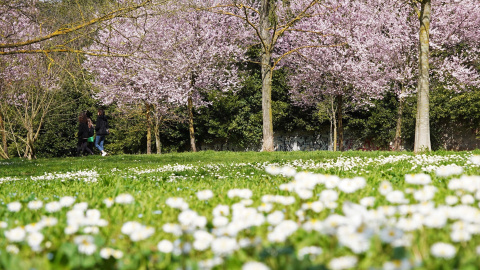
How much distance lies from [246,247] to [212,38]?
1988cm

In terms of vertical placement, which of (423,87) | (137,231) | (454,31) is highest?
(454,31)

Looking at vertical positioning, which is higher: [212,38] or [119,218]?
[212,38]

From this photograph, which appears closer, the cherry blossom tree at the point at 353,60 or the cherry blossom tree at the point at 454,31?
the cherry blossom tree at the point at 454,31

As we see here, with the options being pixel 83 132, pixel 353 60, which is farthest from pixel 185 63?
pixel 353 60

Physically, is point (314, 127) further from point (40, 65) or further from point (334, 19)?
point (40, 65)

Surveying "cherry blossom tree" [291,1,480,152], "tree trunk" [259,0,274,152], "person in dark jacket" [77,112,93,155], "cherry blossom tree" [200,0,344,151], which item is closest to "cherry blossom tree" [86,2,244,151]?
"cherry blossom tree" [200,0,344,151]

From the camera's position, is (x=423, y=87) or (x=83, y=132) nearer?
(x=423, y=87)

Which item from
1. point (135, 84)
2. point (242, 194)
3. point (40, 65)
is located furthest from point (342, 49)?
point (242, 194)

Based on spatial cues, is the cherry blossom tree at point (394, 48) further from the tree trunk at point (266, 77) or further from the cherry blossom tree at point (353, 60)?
the tree trunk at point (266, 77)

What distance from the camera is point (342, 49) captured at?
19672mm

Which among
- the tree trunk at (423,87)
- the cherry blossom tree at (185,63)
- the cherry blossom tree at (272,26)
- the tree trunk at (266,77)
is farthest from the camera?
the cherry blossom tree at (185,63)

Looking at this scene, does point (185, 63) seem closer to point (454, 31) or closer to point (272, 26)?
point (272, 26)

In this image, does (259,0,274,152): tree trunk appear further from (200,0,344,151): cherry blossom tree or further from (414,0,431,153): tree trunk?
(414,0,431,153): tree trunk

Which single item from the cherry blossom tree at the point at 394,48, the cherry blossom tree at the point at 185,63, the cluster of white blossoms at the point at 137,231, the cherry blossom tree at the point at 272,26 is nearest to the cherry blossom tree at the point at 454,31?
the cherry blossom tree at the point at 394,48
